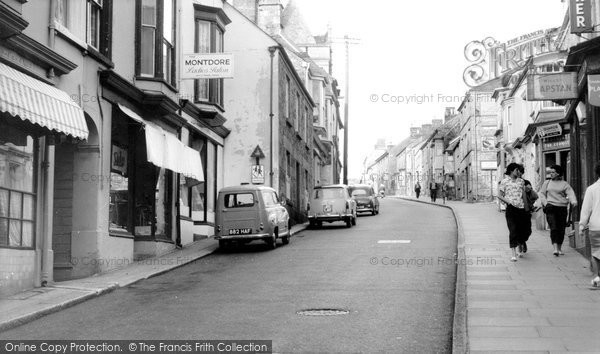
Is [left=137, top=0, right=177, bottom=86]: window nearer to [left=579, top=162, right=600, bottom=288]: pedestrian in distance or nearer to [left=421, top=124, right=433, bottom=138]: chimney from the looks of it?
[left=579, top=162, right=600, bottom=288]: pedestrian in distance

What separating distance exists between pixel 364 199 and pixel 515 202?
22.8 meters

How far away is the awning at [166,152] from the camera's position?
579 inches

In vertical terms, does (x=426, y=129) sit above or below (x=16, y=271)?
above

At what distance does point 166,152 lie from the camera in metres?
15.7

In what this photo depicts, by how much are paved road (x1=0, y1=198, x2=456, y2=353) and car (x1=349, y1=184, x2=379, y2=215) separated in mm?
19548

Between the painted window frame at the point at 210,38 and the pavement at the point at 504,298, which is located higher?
the painted window frame at the point at 210,38

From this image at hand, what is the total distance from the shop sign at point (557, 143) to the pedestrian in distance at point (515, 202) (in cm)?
1340

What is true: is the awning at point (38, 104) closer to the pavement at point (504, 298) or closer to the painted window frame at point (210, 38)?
the pavement at point (504, 298)

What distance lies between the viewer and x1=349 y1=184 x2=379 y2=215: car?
35.9m

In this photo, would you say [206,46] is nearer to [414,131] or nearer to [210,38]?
[210,38]

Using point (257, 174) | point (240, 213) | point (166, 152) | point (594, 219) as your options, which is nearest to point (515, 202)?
point (594, 219)

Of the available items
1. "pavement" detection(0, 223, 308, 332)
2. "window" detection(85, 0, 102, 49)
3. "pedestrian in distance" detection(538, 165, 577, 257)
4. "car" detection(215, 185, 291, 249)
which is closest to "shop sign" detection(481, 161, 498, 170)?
"car" detection(215, 185, 291, 249)

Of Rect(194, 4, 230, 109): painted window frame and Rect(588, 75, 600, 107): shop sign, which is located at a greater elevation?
Rect(194, 4, 230, 109): painted window frame

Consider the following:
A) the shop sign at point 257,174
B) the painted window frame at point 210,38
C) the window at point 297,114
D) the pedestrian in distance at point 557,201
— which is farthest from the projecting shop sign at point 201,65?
the window at point 297,114
